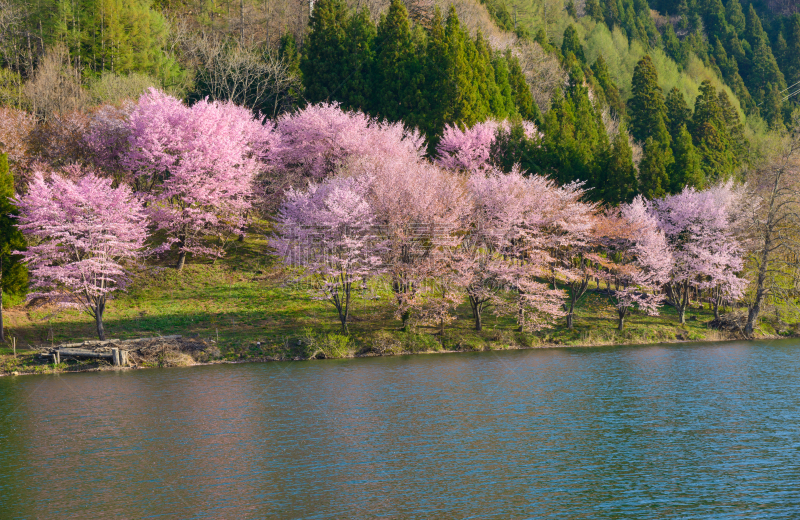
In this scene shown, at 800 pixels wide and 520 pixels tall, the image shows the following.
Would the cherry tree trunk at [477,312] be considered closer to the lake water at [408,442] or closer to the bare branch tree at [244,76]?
the lake water at [408,442]

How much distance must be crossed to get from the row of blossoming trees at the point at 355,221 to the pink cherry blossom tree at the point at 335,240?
146 millimetres

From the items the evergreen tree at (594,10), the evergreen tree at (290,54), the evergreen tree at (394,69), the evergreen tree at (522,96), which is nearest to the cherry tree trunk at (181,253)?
the evergreen tree at (394,69)

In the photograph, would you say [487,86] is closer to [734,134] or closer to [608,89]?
[734,134]

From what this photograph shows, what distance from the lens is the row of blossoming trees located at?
47250 millimetres

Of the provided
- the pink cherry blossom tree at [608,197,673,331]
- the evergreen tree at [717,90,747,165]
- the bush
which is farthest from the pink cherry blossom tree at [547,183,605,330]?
the evergreen tree at [717,90,747,165]

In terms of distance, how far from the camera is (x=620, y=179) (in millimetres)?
64625

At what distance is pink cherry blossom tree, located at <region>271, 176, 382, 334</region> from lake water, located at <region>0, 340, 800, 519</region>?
856 cm

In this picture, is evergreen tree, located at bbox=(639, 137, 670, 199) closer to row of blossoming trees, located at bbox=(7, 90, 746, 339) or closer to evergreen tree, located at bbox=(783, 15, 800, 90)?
row of blossoming trees, located at bbox=(7, 90, 746, 339)

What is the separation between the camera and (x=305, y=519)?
17.8 meters

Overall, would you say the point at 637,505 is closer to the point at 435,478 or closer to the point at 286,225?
the point at 435,478

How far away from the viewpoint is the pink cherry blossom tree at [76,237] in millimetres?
44938

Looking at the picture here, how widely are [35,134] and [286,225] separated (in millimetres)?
24593

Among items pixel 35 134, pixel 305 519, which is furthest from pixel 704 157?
pixel 305 519

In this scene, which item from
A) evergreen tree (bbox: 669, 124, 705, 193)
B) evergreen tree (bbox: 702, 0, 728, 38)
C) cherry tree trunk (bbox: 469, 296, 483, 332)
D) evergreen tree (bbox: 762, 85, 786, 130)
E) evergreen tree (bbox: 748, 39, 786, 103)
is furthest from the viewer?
evergreen tree (bbox: 702, 0, 728, 38)
